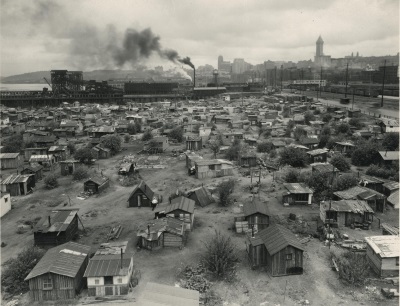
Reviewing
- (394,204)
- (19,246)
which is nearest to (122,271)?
(19,246)

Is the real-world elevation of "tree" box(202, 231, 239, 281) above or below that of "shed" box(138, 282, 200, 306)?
below

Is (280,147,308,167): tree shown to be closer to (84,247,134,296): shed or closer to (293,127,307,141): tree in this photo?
(293,127,307,141): tree

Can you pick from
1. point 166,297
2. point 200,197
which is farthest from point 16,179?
point 166,297

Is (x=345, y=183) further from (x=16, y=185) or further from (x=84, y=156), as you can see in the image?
(x=16, y=185)

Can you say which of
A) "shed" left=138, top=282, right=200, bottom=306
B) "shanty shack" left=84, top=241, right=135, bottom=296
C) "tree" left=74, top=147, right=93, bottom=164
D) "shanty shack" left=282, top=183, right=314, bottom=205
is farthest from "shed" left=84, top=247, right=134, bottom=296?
"tree" left=74, top=147, right=93, bottom=164

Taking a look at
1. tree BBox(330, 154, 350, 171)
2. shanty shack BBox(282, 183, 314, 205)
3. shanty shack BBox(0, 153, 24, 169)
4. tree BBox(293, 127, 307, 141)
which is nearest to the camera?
shanty shack BBox(282, 183, 314, 205)

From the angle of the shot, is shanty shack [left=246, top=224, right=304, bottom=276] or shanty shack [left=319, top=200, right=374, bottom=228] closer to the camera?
shanty shack [left=246, top=224, right=304, bottom=276]
